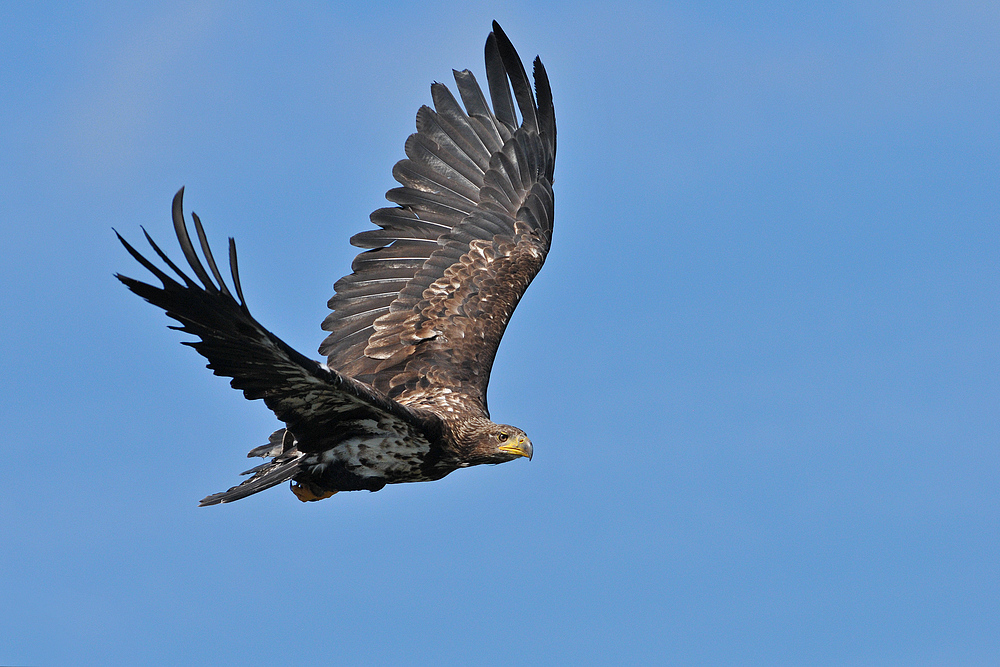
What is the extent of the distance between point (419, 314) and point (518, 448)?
2.20 m

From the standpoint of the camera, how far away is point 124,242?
855 cm

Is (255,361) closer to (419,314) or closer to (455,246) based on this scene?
(419,314)

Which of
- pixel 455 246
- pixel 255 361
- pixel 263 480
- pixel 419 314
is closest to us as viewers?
pixel 255 361

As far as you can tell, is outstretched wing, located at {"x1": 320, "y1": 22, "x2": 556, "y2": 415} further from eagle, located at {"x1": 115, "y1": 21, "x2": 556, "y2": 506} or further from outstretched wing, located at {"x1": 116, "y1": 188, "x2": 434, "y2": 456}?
outstretched wing, located at {"x1": 116, "y1": 188, "x2": 434, "y2": 456}

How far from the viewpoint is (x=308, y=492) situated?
39.7ft

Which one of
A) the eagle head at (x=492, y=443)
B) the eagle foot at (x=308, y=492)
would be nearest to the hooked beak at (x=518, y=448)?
the eagle head at (x=492, y=443)

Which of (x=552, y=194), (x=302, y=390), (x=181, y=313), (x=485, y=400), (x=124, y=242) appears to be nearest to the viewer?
(x=124, y=242)

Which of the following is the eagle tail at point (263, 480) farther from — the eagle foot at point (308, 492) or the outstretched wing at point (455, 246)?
the outstretched wing at point (455, 246)

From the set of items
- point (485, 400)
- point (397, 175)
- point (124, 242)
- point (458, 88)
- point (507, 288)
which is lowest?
point (124, 242)

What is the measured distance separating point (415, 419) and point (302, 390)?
0.98 m

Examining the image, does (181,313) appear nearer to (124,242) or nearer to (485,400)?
(124,242)

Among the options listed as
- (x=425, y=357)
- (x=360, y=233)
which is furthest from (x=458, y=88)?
(x=425, y=357)

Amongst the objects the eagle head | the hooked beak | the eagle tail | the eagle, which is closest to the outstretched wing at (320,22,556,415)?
the eagle

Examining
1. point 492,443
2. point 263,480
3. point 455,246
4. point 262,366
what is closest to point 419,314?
point 455,246
